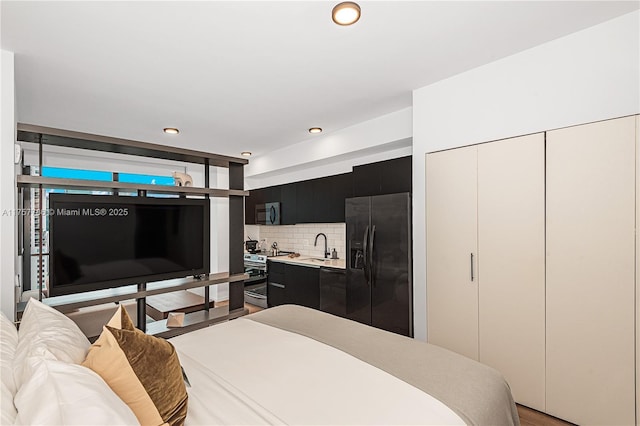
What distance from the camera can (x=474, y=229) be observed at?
2633 mm

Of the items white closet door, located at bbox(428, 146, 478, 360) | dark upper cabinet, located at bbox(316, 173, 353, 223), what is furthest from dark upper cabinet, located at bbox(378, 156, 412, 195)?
dark upper cabinet, located at bbox(316, 173, 353, 223)

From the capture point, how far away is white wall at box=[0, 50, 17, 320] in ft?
7.13

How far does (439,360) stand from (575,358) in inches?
49.0

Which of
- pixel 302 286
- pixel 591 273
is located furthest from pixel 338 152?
pixel 591 273

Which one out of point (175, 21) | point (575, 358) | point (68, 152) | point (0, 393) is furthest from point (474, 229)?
point (68, 152)

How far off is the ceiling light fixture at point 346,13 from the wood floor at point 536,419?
2.96m

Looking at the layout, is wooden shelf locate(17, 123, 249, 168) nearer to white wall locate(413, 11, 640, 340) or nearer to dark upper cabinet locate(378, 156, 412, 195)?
dark upper cabinet locate(378, 156, 412, 195)

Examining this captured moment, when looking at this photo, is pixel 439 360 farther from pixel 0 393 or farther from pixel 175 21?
pixel 175 21

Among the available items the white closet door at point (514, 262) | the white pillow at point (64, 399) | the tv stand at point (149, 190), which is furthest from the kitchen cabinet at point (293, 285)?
the white pillow at point (64, 399)

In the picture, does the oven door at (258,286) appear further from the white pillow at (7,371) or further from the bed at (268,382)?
the white pillow at (7,371)

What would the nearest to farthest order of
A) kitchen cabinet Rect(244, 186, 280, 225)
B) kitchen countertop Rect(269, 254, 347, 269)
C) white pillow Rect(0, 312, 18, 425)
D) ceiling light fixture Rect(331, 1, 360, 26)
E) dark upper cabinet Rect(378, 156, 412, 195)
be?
white pillow Rect(0, 312, 18, 425), ceiling light fixture Rect(331, 1, 360, 26), dark upper cabinet Rect(378, 156, 412, 195), kitchen countertop Rect(269, 254, 347, 269), kitchen cabinet Rect(244, 186, 280, 225)

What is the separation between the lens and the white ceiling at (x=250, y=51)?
190 centimetres

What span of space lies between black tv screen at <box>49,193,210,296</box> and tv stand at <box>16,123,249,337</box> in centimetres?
10

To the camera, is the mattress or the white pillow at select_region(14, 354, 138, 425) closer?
the white pillow at select_region(14, 354, 138, 425)
